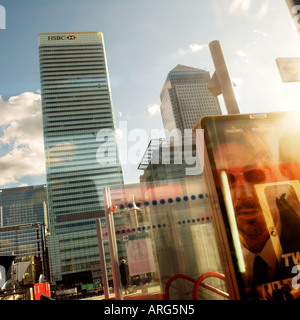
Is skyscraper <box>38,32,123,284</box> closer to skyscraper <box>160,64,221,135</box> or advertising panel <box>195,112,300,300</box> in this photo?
skyscraper <box>160,64,221,135</box>

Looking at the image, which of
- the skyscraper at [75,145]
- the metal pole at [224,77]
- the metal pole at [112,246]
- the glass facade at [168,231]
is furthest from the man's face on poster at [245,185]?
the skyscraper at [75,145]

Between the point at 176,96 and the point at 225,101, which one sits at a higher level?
the point at 176,96

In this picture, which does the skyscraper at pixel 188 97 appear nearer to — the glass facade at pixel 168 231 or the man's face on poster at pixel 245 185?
the glass facade at pixel 168 231

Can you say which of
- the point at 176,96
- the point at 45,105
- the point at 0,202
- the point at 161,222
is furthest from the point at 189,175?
the point at 0,202

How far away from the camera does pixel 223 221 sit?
1901 millimetres

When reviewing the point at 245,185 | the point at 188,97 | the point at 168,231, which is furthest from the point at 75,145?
the point at 245,185

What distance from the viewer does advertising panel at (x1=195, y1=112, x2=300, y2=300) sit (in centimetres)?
189

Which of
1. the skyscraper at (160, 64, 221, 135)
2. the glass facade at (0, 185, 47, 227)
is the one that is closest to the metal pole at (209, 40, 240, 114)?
the skyscraper at (160, 64, 221, 135)

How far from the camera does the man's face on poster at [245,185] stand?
1937 millimetres

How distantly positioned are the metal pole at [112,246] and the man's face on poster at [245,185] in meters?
3.40

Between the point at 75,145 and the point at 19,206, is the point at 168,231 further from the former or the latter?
the point at 19,206

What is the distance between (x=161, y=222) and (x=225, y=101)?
2.82 m

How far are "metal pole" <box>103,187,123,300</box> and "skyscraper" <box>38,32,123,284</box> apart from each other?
55017 mm

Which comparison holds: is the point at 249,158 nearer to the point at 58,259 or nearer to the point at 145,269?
the point at 145,269
